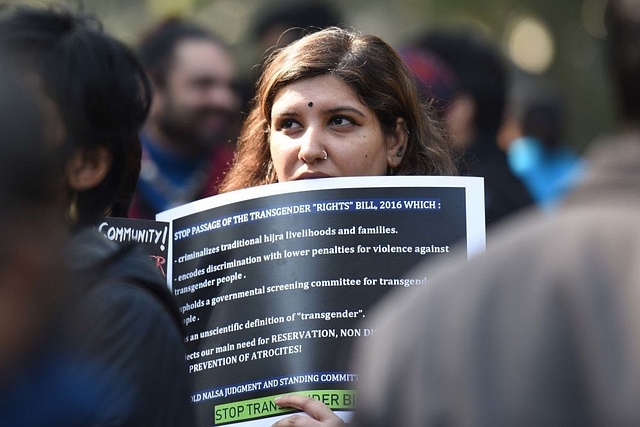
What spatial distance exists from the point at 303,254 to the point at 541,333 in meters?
1.79

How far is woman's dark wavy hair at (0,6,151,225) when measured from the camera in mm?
2775

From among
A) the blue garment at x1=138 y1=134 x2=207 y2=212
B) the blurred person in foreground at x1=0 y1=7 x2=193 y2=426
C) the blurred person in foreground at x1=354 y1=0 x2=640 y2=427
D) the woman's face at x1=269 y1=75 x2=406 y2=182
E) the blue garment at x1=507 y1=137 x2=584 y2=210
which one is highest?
the blue garment at x1=507 y1=137 x2=584 y2=210

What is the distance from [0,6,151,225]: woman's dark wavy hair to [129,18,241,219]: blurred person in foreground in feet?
10.9

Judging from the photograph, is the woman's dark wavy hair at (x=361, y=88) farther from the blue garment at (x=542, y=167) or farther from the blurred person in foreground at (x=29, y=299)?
the blue garment at (x=542, y=167)

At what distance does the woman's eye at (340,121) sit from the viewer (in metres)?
4.42

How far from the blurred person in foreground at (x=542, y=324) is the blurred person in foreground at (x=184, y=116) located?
429 centimetres

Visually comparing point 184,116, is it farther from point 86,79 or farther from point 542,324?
point 542,324

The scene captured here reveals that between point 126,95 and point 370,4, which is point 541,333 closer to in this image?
point 126,95

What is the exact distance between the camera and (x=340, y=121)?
4.42 metres

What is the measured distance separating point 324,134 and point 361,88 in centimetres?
19

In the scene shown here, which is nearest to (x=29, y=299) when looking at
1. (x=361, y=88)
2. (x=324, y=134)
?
(x=324, y=134)

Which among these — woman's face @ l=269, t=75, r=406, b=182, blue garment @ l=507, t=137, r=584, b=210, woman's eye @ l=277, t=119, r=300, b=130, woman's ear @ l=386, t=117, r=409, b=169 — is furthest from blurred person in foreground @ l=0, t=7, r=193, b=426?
blue garment @ l=507, t=137, r=584, b=210

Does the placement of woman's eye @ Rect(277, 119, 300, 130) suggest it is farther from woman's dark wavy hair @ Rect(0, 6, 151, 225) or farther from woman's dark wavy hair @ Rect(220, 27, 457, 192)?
woman's dark wavy hair @ Rect(0, 6, 151, 225)

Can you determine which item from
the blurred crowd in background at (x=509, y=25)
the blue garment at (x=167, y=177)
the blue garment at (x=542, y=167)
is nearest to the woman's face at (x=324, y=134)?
the blue garment at (x=167, y=177)
